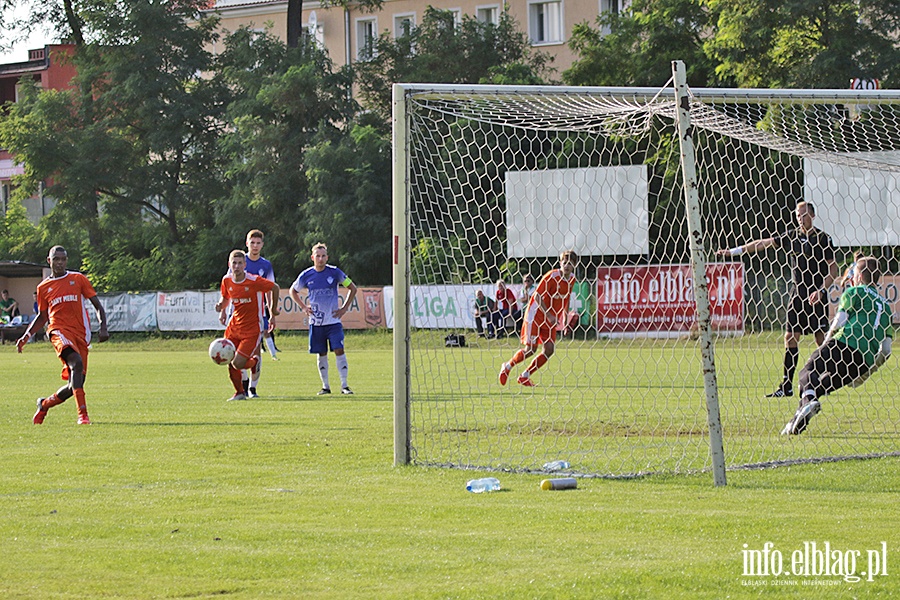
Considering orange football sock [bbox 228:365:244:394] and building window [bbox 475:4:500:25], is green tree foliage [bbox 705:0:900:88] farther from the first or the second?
orange football sock [bbox 228:365:244:394]

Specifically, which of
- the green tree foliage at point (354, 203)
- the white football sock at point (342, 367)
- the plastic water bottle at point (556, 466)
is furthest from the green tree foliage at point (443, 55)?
the plastic water bottle at point (556, 466)

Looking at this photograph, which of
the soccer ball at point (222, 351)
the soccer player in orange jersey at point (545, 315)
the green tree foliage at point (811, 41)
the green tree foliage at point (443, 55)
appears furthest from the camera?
the green tree foliage at point (443, 55)

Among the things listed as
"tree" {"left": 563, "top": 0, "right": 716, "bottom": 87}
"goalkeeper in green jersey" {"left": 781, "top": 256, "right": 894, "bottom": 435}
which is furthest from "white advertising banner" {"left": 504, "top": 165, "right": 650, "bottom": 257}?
"tree" {"left": 563, "top": 0, "right": 716, "bottom": 87}

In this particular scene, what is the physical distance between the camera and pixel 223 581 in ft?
17.8

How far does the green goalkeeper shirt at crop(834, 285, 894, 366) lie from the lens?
10.6 meters

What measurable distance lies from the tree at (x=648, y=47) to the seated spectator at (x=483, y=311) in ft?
73.2

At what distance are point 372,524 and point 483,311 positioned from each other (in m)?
13.4

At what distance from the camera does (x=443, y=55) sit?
47844 millimetres

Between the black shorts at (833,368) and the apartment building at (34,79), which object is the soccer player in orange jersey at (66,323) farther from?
the apartment building at (34,79)

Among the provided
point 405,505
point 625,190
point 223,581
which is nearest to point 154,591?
point 223,581

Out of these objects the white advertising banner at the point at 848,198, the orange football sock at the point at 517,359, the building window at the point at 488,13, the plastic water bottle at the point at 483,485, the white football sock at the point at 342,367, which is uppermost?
the building window at the point at 488,13

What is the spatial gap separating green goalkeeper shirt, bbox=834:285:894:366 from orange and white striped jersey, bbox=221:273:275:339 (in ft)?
24.5

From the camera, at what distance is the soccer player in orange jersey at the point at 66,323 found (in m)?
13.0

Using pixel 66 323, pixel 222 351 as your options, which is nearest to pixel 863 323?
pixel 222 351
